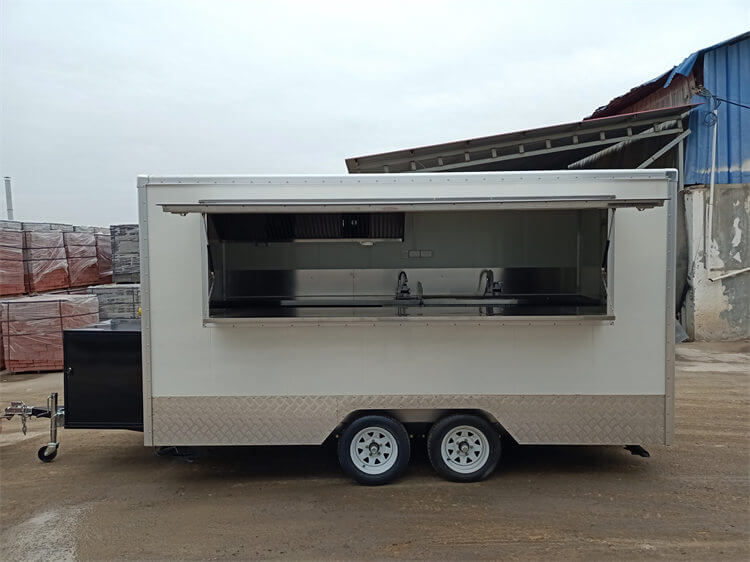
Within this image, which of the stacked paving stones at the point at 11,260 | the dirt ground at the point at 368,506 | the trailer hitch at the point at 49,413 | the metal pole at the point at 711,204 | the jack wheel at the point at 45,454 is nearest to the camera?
the dirt ground at the point at 368,506

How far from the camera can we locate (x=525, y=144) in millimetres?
11711

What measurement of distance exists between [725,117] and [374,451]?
36.4 feet

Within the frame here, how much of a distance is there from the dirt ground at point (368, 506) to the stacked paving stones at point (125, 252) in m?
5.85

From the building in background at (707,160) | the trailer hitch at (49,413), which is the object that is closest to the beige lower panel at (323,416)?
the trailer hitch at (49,413)

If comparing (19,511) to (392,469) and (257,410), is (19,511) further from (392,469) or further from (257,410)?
(392,469)

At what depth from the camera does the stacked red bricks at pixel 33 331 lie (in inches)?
423

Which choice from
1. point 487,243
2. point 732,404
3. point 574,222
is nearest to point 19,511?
point 487,243

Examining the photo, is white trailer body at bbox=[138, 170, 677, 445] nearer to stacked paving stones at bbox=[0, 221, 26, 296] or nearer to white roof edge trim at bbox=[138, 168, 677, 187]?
white roof edge trim at bbox=[138, 168, 677, 187]

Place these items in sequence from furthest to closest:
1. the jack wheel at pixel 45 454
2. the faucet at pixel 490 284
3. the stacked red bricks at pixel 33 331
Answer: the stacked red bricks at pixel 33 331
the faucet at pixel 490 284
the jack wheel at pixel 45 454

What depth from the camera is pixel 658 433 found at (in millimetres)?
4738

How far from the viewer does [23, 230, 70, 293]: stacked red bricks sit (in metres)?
12.2

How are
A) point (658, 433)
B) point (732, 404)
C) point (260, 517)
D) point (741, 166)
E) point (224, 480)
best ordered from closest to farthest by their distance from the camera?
point (260, 517)
point (658, 433)
point (224, 480)
point (732, 404)
point (741, 166)

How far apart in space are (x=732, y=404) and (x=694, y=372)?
206cm

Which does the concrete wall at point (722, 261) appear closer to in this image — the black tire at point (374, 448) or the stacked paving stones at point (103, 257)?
the black tire at point (374, 448)
